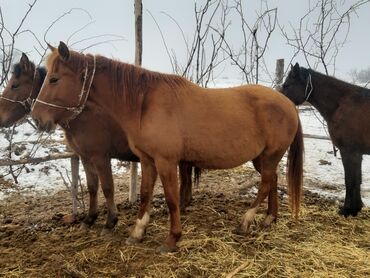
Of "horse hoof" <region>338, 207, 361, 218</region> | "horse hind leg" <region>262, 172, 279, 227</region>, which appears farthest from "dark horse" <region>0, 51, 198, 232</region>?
"horse hoof" <region>338, 207, 361, 218</region>

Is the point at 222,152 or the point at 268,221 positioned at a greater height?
the point at 222,152

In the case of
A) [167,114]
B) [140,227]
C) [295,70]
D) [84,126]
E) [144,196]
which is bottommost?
[140,227]

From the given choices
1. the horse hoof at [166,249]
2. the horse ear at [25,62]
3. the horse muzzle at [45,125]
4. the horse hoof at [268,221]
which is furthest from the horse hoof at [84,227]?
the horse hoof at [268,221]

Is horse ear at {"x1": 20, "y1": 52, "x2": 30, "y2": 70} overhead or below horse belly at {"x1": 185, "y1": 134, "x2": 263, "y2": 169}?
overhead

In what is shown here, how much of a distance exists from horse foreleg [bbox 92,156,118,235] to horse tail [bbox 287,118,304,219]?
1968 millimetres

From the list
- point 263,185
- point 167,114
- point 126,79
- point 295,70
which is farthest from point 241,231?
point 295,70

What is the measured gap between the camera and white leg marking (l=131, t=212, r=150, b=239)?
3364 mm

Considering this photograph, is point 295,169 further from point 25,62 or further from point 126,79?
point 25,62

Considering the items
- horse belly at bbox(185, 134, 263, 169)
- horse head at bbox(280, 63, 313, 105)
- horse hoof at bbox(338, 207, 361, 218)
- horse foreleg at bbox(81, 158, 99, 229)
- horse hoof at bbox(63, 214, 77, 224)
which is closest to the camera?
horse belly at bbox(185, 134, 263, 169)

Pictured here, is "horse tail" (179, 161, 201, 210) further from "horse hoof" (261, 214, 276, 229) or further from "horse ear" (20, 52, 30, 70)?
"horse ear" (20, 52, 30, 70)

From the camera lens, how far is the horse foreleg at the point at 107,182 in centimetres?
361

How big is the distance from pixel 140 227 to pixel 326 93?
3041 millimetres

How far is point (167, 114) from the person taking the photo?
3027 millimetres

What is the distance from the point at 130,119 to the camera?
121 inches
